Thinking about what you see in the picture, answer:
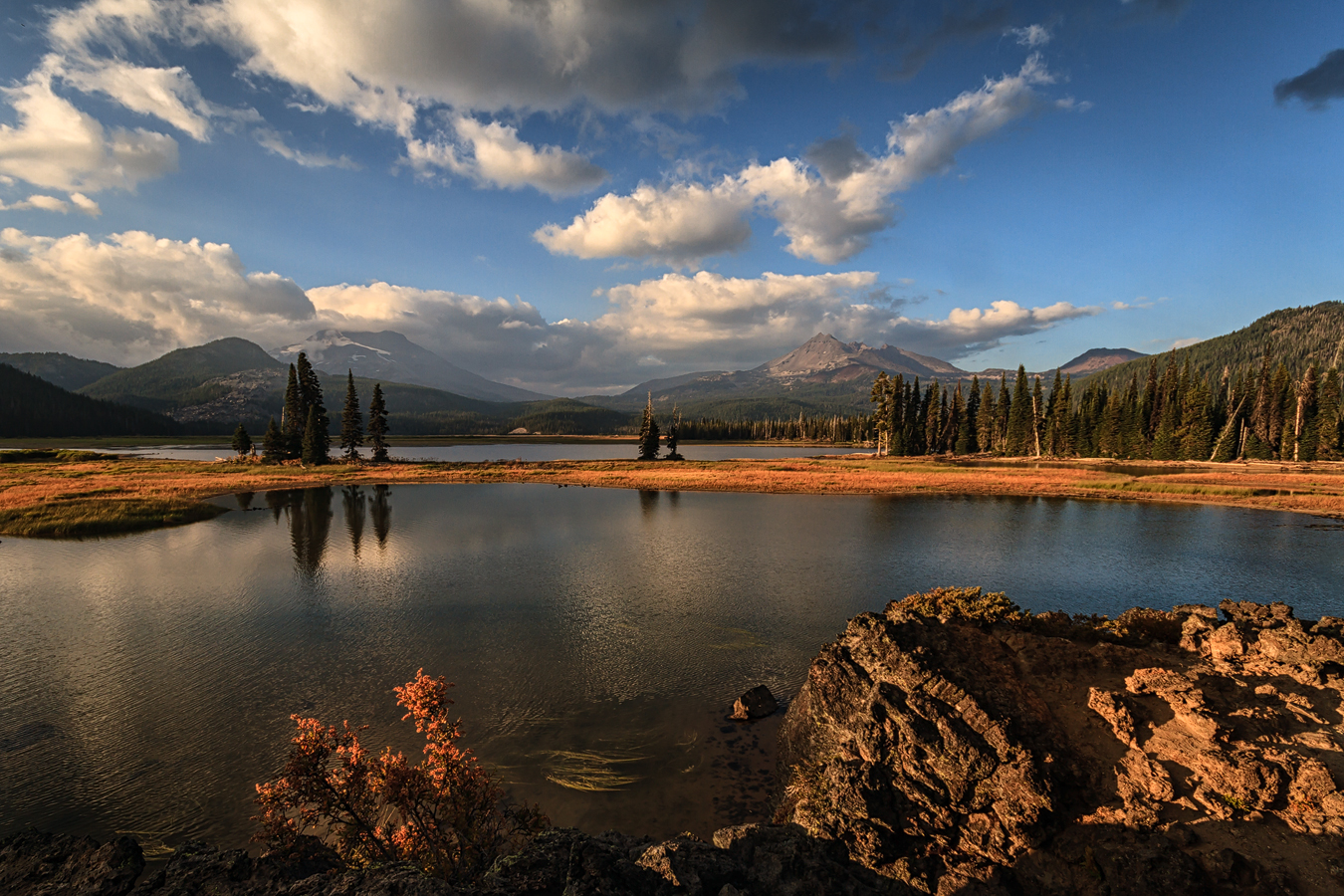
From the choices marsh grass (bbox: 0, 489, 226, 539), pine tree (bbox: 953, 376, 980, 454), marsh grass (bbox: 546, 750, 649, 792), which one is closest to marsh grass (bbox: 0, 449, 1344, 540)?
marsh grass (bbox: 0, 489, 226, 539)

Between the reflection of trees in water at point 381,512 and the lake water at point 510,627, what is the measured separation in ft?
1.29

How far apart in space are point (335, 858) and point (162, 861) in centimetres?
393

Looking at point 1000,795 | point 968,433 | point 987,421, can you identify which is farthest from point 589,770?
point 987,421

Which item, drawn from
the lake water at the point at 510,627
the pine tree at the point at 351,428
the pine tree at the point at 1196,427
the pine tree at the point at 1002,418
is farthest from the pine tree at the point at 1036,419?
the pine tree at the point at 351,428

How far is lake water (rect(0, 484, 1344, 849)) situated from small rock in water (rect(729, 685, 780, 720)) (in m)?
0.43

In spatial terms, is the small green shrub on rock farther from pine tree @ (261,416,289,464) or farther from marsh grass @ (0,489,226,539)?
pine tree @ (261,416,289,464)

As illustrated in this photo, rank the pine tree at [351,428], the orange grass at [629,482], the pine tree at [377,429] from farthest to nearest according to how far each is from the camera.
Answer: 1. the pine tree at [377,429]
2. the pine tree at [351,428]
3. the orange grass at [629,482]

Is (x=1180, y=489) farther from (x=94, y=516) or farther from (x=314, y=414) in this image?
(x=314, y=414)

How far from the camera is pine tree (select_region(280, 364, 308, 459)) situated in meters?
89.7

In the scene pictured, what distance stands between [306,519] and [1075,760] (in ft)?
166

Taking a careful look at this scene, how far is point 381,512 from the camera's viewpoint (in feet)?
154

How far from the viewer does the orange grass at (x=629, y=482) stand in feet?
133

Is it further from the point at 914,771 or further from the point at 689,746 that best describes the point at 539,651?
the point at 914,771

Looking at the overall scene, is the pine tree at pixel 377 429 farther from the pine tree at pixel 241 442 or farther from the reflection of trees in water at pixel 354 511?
the reflection of trees in water at pixel 354 511
